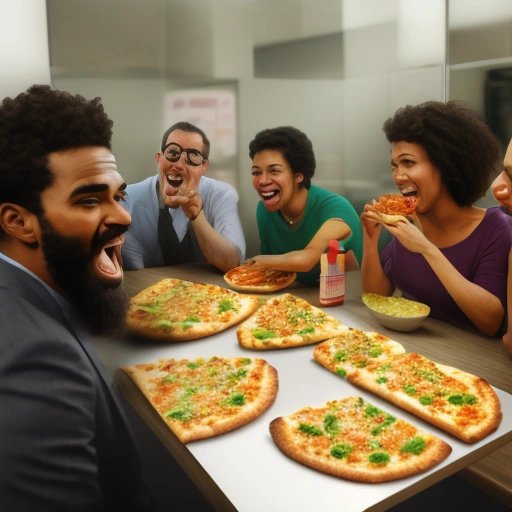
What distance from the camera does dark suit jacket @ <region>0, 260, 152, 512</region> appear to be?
93 centimetres

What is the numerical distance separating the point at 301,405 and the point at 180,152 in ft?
2.56

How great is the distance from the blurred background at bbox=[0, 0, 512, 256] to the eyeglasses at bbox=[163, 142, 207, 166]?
4cm

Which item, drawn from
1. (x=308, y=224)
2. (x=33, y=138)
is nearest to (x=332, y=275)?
(x=308, y=224)

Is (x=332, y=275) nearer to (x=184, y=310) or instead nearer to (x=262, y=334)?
(x=262, y=334)

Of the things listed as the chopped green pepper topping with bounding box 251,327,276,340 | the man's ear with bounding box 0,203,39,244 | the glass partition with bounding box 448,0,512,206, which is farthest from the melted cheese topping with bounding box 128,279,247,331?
the glass partition with bounding box 448,0,512,206

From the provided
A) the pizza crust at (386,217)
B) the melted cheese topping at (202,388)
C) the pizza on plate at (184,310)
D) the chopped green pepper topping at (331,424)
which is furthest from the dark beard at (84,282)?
the pizza crust at (386,217)

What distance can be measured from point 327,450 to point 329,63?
1251 millimetres

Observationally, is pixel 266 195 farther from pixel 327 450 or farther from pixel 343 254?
pixel 327 450

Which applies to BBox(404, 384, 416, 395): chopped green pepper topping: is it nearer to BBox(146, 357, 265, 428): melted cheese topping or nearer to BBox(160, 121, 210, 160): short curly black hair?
BBox(146, 357, 265, 428): melted cheese topping

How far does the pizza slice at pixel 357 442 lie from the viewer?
1.18 m

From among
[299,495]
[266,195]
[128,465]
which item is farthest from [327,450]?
[266,195]

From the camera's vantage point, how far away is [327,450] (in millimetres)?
1245

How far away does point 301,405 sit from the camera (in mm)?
1457

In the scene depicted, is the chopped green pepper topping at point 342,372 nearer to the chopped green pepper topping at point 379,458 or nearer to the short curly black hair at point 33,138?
the chopped green pepper topping at point 379,458
